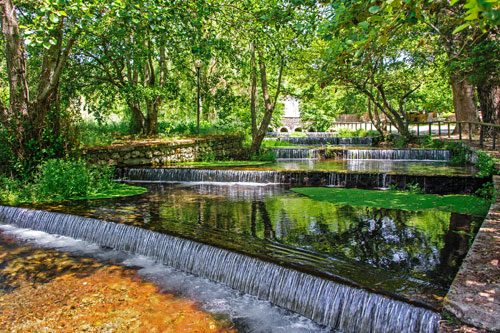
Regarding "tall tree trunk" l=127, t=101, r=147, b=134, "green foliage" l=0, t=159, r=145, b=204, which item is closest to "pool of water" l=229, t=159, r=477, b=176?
"green foliage" l=0, t=159, r=145, b=204

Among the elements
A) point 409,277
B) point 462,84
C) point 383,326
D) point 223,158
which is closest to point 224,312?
point 383,326

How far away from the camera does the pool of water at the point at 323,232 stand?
179 inches

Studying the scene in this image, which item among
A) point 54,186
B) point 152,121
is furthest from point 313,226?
point 152,121

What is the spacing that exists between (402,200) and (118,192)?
6.63m

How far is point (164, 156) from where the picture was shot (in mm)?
14633

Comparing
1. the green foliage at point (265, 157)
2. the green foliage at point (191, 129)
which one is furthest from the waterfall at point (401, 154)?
the green foliage at point (191, 129)

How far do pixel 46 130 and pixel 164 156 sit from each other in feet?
16.7

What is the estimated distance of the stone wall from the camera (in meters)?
12.9

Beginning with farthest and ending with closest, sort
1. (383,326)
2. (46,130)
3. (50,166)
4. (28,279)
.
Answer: (46,130) → (50,166) → (28,279) → (383,326)

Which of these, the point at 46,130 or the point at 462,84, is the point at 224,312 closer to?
the point at 46,130

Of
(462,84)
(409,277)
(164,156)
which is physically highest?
(462,84)

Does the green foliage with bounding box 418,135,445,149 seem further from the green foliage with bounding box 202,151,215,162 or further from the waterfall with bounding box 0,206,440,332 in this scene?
the waterfall with bounding box 0,206,440,332

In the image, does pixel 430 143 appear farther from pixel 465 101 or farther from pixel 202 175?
pixel 202 175

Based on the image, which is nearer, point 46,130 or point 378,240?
point 378,240
